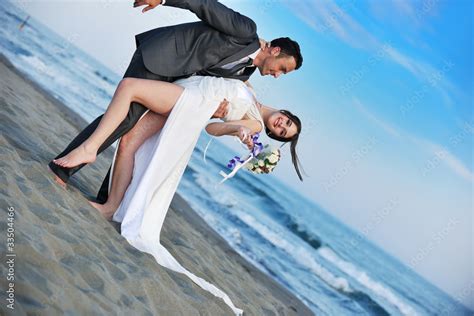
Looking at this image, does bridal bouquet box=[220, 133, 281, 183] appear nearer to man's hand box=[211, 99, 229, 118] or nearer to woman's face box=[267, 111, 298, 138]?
woman's face box=[267, 111, 298, 138]

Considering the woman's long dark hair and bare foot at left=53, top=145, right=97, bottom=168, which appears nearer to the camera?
bare foot at left=53, top=145, right=97, bottom=168

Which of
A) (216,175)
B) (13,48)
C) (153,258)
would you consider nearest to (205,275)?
(153,258)

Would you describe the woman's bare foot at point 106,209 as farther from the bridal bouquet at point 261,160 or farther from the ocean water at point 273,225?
the ocean water at point 273,225

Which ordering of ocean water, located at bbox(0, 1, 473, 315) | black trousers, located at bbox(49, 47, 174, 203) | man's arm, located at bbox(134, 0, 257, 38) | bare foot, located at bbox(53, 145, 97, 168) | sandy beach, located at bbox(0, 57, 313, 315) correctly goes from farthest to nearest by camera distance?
ocean water, located at bbox(0, 1, 473, 315), black trousers, located at bbox(49, 47, 174, 203), bare foot, located at bbox(53, 145, 97, 168), man's arm, located at bbox(134, 0, 257, 38), sandy beach, located at bbox(0, 57, 313, 315)

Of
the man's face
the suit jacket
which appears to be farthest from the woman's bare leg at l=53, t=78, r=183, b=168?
the man's face

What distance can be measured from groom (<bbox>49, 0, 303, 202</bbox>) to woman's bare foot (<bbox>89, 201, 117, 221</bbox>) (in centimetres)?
30

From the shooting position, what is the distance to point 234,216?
13398 millimetres

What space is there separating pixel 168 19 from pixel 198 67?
1842 cm

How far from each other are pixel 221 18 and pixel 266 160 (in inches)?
36.1

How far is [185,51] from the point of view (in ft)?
12.0

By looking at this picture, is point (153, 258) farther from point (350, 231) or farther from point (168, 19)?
point (350, 231)

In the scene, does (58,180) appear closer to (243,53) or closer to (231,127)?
(231,127)

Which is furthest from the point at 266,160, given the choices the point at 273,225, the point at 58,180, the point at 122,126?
the point at 273,225

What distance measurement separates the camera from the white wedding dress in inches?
145
